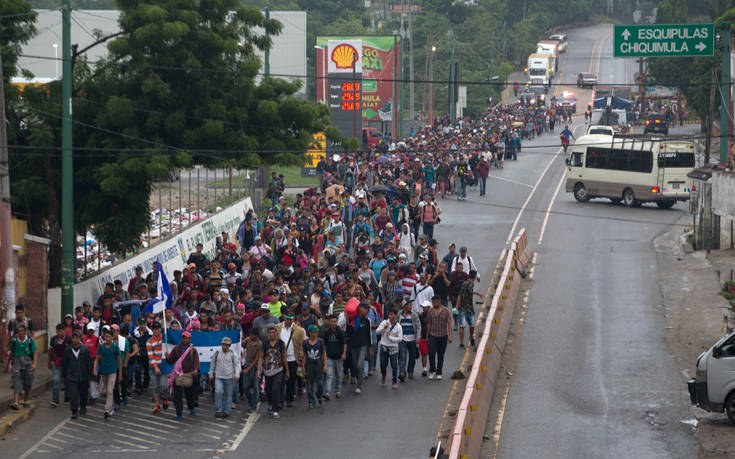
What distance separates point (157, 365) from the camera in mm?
17453

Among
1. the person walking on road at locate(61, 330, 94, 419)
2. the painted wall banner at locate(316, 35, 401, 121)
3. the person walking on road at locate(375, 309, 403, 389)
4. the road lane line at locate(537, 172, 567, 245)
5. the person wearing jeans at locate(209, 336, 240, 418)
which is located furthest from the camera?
the painted wall banner at locate(316, 35, 401, 121)

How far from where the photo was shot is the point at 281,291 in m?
20.0

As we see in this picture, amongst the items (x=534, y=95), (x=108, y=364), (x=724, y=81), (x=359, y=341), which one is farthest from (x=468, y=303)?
(x=534, y=95)

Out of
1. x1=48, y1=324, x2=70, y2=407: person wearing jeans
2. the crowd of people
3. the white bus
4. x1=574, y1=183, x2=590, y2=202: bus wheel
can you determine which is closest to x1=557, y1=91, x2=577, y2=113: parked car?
x1=574, y1=183, x2=590, y2=202: bus wheel

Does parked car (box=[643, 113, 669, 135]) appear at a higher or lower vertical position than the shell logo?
lower

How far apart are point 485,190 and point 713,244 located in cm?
1463

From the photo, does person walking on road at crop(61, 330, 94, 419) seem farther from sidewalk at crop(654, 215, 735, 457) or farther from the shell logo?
the shell logo

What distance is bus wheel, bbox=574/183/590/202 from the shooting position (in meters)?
43.7

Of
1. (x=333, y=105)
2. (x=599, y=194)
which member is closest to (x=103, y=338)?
(x=599, y=194)

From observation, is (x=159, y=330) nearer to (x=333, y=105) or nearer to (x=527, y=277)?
(x=527, y=277)

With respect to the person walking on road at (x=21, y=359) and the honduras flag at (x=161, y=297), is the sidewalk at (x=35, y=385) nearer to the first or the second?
the person walking on road at (x=21, y=359)

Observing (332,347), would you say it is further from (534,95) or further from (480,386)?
(534,95)

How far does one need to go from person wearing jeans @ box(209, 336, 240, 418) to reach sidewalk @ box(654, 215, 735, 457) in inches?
288

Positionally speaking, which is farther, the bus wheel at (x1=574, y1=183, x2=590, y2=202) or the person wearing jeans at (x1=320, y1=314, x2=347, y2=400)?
the bus wheel at (x1=574, y1=183, x2=590, y2=202)
